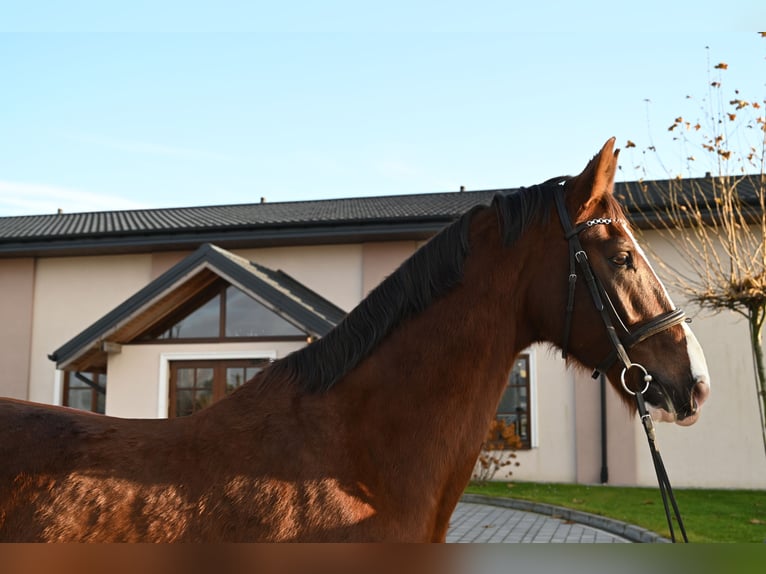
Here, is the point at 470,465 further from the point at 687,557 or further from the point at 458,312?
the point at 687,557

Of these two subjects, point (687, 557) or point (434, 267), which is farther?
point (434, 267)

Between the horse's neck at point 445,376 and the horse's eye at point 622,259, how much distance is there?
31 cm

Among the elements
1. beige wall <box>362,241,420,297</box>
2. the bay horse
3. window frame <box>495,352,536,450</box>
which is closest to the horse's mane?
the bay horse

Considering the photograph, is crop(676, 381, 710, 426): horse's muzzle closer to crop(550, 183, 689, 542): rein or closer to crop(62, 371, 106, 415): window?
crop(550, 183, 689, 542): rein

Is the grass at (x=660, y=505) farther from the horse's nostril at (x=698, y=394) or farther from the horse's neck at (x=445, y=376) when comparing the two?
the horse's neck at (x=445, y=376)

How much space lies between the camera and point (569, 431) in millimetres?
16312

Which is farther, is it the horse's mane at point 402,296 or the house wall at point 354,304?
the house wall at point 354,304

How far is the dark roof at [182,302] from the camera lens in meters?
12.3

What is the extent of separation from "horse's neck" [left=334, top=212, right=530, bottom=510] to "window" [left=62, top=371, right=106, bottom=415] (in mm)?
15832

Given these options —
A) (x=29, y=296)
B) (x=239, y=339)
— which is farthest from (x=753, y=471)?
(x=29, y=296)

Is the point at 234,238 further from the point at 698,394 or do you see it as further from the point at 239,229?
the point at 698,394

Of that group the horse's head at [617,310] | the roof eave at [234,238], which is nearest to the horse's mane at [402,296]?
the horse's head at [617,310]

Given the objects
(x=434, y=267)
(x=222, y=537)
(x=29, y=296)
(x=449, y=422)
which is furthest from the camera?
(x=29, y=296)

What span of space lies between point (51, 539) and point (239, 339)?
11.8m
